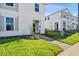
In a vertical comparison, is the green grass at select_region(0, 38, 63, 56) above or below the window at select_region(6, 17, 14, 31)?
below

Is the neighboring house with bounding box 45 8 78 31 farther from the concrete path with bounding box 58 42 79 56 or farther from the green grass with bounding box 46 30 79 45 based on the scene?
the concrete path with bounding box 58 42 79 56

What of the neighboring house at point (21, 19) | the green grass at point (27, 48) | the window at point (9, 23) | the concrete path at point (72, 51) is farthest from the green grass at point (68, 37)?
the window at point (9, 23)

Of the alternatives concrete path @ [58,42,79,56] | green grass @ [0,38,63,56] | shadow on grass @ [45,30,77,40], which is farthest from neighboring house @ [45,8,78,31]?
green grass @ [0,38,63,56]

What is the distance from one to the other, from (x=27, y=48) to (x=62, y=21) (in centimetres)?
226

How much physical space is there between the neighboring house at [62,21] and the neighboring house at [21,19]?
36cm

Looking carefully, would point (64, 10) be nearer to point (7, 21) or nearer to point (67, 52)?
point (67, 52)

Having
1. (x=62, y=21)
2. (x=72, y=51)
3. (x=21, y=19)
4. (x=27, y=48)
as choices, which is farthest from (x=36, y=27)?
(x=72, y=51)

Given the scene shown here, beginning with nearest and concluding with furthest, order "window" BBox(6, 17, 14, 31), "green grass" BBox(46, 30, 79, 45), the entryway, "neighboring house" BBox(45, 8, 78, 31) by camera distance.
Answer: "green grass" BBox(46, 30, 79, 45)
"neighboring house" BBox(45, 8, 78, 31)
the entryway
"window" BBox(6, 17, 14, 31)

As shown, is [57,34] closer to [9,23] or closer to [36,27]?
[36,27]

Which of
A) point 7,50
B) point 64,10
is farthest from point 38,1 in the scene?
point 7,50

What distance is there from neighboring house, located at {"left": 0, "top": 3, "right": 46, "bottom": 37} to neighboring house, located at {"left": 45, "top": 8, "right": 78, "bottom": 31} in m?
0.36

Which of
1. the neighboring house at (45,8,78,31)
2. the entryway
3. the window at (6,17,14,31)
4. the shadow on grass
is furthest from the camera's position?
the window at (6,17,14,31)

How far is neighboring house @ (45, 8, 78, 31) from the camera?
32.2 ft

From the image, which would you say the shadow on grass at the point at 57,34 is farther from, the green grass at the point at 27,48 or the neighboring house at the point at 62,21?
the green grass at the point at 27,48
